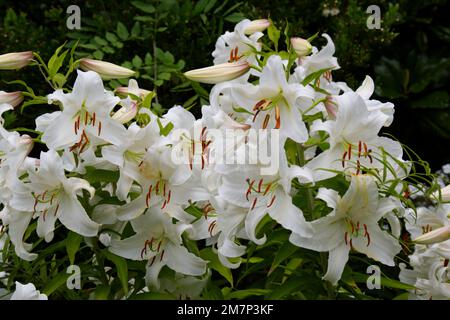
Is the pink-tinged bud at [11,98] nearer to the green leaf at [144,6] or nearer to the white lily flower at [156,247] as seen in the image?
the white lily flower at [156,247]

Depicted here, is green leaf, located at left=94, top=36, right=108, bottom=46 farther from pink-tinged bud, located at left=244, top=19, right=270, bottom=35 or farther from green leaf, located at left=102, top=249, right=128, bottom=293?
green leaf, located at left=102, top=249, right=128, bottom=293

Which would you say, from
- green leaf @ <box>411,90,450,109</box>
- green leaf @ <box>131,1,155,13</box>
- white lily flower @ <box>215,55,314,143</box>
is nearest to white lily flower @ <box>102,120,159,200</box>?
white lily flower @ <box>215,55,314,143</box>

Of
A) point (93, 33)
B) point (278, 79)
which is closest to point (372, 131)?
point (278, 79)

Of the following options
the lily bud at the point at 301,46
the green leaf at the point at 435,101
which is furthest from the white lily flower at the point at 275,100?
the green leaf at the point at 435,101

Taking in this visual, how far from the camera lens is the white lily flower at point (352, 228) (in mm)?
1770

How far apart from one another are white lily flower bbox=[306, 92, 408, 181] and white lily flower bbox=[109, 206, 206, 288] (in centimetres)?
35

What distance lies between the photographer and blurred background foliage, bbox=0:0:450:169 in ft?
11.3

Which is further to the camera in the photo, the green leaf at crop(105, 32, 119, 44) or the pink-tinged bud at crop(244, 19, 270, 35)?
the green leaf at crop(105, 32, 119, 44)

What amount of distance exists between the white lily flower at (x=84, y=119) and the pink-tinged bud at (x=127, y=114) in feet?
0.08

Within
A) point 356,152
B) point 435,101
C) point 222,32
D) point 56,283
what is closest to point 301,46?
point 356,152

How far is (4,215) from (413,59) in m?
2.90

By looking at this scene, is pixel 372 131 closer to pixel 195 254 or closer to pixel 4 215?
pixel 195 254

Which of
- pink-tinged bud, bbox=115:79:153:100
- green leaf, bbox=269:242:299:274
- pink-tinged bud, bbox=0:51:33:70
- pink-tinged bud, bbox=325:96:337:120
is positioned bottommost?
green leaf, bbox=269:242:299:274

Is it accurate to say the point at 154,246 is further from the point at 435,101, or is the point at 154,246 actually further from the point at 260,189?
the point at 435,101
